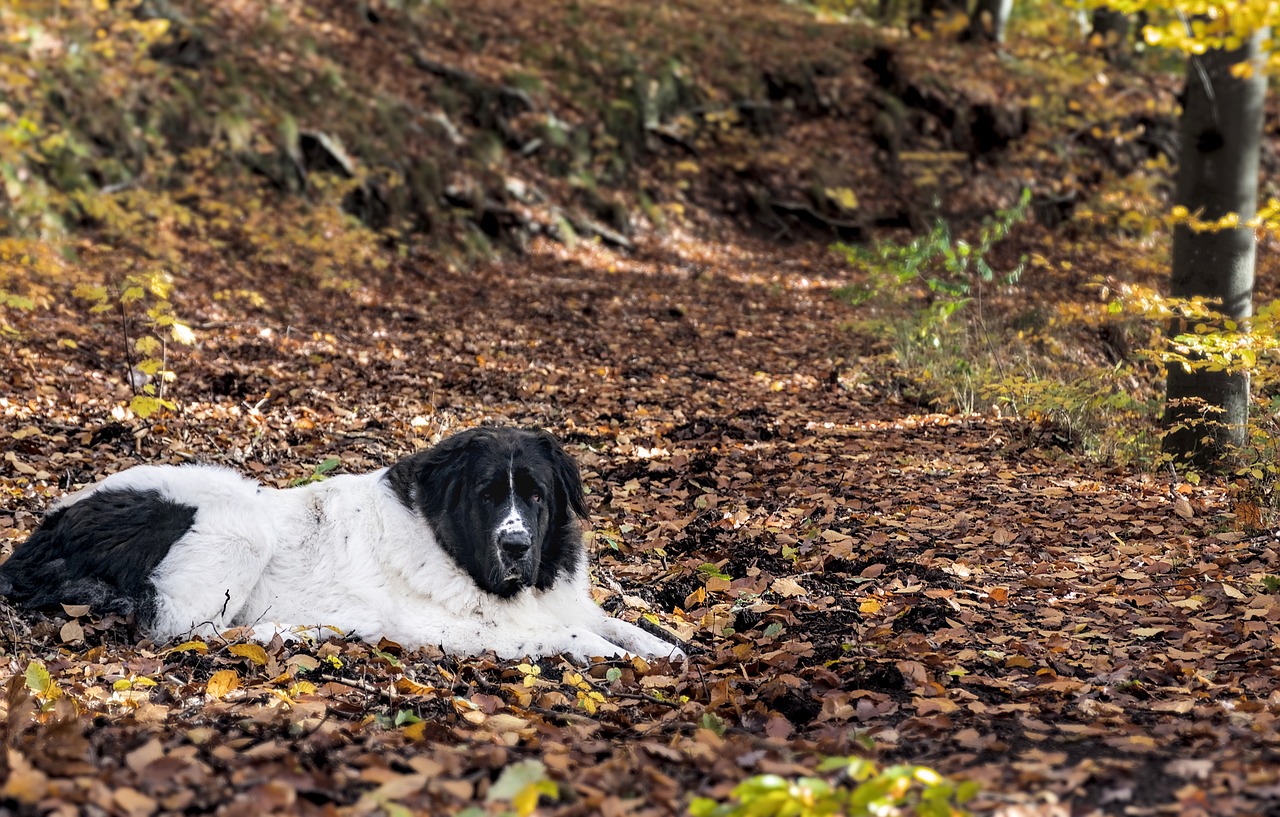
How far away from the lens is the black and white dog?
4.97 metres

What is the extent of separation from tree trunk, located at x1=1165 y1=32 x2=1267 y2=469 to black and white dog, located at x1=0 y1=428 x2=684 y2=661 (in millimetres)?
5010

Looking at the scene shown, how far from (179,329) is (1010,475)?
→ 6.19 metres

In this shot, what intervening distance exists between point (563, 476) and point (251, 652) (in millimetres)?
1657

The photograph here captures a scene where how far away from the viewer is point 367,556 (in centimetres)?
526

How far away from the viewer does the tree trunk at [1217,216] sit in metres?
7.88

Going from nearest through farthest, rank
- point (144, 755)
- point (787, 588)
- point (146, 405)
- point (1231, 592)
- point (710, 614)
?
point (144, 755) → point (1231, 592) → point (710, 614) → point (787, 588) → point (146, 405)

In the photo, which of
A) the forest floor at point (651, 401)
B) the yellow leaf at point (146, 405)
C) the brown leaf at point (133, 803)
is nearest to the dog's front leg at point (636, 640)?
the forest floor at point (651, 401)

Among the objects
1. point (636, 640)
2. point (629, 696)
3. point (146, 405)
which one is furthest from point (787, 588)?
point (146, 405)

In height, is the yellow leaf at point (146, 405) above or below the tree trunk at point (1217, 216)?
below

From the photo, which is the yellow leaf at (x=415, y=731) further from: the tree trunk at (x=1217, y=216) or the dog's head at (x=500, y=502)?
the tree trunk at (x=1217, y=216)

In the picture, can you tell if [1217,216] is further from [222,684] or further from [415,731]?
[222,684]

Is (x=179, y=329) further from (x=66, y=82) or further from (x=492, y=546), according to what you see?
(x=66, y=82)

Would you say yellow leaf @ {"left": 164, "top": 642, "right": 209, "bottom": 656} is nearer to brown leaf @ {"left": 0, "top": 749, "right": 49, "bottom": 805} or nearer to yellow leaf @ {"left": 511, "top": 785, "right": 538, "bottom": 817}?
brown leaf @ {"left": 0, "top": 749, "right": 49, "bottom": 805}

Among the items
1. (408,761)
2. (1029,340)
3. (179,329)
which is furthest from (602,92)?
(408,761)
